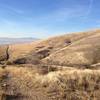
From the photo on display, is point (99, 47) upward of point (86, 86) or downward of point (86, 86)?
upward

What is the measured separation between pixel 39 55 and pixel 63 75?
35.9ft

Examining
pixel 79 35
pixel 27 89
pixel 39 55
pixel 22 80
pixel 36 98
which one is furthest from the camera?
pixel 79 35

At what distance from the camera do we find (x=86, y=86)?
985cm

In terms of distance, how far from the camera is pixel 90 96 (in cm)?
892

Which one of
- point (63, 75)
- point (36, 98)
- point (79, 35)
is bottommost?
point (36, 98)

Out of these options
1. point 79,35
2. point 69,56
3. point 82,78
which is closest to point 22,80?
point 82,78

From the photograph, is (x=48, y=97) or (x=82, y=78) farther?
(x=82, y=78)

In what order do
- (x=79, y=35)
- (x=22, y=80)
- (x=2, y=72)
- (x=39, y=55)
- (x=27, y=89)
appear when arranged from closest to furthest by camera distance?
(x=27, y=89) → (x=22, y=80) → (x=2, y=72) → (x=39, y=55) → (x=79, y=35)

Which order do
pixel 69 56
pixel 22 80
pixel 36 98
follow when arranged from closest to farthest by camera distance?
1. pixel 36 98
2. pixel 22 80
3. pixel 69 56

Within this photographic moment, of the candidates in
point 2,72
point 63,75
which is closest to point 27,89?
point 63,75

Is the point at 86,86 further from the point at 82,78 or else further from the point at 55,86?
the point at 55,86

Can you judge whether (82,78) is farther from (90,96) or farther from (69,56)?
(69,56)

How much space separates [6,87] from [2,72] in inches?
93.0

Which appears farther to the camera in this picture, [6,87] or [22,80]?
[22,80]
